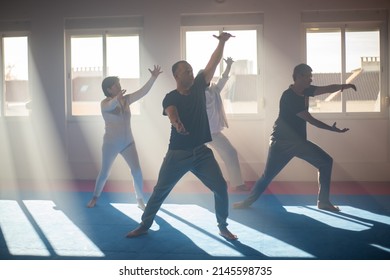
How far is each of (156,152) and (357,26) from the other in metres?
3.57

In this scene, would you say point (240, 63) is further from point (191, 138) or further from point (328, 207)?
point (191, 138)

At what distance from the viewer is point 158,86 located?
7.84 meters

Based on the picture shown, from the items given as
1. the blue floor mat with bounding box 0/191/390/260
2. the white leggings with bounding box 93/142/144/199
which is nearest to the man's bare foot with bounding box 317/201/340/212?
the blue floor mat with bounding box 0/191/390/260

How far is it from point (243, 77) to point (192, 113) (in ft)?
13.3

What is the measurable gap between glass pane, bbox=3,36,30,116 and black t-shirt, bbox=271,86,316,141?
479 cm

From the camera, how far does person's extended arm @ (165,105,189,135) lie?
11.8ft

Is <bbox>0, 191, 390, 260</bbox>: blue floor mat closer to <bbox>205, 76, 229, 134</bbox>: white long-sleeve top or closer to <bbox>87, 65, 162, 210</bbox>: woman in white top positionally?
<bbox>87, 65, 162, 210</bbox>: woman in white top

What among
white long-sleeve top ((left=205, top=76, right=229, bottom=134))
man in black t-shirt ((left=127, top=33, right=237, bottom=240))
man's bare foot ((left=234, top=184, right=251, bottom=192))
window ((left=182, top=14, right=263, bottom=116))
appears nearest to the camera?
man in black t-shirt ((left=127, top=33, right=237, bottom=240))

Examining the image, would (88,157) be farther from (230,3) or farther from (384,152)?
(384,152)

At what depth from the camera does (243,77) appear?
7.77 metres

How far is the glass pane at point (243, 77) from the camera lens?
7.75 m

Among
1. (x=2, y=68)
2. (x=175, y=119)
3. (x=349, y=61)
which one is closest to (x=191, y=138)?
(x=175, y=119)

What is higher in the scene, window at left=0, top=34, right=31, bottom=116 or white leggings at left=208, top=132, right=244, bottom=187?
window at left=0, top=34, right=31, bottom=116
